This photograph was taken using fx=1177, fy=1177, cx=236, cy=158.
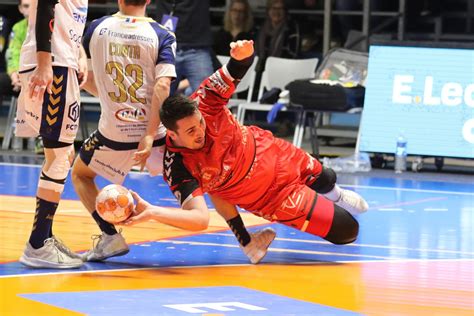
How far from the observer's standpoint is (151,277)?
20.7 feet

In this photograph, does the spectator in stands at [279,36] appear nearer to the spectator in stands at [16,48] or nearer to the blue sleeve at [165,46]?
the spectator in stands at [16,48]

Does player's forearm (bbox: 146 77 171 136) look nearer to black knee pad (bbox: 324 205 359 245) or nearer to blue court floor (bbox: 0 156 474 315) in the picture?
blue court floor (bbox: 0 156 474 315)

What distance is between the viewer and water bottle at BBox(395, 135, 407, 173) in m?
12.4

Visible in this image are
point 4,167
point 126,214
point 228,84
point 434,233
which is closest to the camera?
point 126,214

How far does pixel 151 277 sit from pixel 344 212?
1.46 meters

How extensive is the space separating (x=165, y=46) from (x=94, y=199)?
1012mm

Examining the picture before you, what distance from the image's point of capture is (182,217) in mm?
6395

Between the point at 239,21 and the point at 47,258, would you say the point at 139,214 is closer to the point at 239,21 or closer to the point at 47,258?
the point at 47,258

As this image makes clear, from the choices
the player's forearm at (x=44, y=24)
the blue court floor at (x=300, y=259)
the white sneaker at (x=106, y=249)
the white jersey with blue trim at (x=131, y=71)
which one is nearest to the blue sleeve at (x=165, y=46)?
the white jersey with blue trim at (x=131, y=71)

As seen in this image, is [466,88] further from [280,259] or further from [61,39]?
[61,39]

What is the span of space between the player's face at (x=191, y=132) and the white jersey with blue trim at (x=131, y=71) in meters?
0.33

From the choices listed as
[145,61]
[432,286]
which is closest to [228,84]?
[145,61]

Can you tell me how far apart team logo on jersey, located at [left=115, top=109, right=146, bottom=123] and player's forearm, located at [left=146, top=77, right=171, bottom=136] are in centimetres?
14

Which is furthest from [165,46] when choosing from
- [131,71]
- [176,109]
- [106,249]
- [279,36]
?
[279,36]
